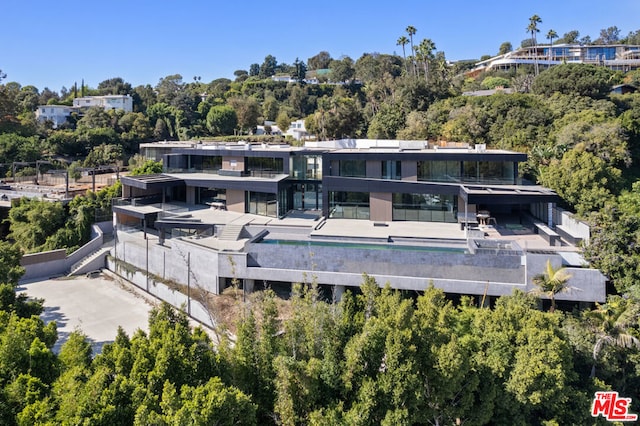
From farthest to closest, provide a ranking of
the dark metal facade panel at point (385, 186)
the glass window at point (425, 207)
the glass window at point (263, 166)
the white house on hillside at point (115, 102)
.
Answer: the white house on hillside at point (115, 102) < the glass window at point (263, 166) < the glass window at point (425, 207) < the dark metal facade panel at point (385, 186)

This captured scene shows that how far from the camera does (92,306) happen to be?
26750 millimetres

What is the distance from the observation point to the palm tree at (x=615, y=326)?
52.9 ft

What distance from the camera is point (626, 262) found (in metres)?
19.8

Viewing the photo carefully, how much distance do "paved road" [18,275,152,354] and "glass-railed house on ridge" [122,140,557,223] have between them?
9101 millimetres

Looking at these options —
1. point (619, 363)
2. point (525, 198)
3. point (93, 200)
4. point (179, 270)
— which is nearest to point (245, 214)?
point (179, 270)

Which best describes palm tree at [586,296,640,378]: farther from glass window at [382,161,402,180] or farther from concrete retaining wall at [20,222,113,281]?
concrete retaining wall at [20,222,113,281]

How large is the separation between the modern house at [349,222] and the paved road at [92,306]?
7.18ft

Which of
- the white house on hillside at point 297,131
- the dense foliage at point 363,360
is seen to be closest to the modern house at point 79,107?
the white house on hillside at point 297,131

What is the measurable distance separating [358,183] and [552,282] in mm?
15536

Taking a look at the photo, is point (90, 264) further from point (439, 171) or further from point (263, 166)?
point (439, 171)

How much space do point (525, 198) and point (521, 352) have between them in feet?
46.4

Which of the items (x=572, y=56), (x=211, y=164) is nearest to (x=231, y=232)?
(x=211, y=164)

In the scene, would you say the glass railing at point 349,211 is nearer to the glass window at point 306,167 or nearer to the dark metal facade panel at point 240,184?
the glass window at point 306,167

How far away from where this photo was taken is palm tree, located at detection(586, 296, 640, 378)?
16.1 metres
